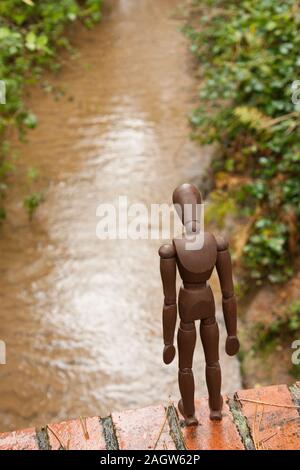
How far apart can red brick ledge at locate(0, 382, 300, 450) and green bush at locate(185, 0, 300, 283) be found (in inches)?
97.8

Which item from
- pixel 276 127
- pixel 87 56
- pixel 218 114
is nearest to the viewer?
pixel 276 127

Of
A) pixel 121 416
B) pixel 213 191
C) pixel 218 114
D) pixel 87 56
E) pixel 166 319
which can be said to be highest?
pixel 87 56

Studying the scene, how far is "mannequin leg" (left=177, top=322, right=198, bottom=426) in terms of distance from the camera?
88.3 inches

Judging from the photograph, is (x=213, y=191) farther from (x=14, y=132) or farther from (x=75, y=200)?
(x=14, y=132)

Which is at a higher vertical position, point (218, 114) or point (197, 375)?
point (218, 114)

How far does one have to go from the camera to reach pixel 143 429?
2197 mm

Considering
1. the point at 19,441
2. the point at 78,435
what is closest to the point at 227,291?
the point at 78,435

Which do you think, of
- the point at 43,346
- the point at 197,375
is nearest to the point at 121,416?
the point at 197,375

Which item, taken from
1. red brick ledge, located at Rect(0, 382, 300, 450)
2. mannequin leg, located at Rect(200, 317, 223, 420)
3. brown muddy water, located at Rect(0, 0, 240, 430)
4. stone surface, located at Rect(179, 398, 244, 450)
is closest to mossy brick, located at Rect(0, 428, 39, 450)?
red brick ledge, located at Rect(0, 382, 300, 450)

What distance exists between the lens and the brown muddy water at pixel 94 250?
4574mm

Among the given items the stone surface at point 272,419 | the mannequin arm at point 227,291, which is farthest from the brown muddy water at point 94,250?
the mannequin arm at point 227,291

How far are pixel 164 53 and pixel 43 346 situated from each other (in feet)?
18.0

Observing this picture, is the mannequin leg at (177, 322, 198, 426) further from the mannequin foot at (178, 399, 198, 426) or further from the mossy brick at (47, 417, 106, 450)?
the mossy brick at (47, 417, 106, 450)

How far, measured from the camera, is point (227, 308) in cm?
221
